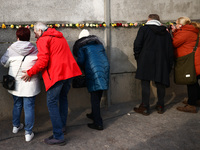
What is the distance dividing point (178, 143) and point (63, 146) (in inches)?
68.4

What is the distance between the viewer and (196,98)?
5102 millimetres

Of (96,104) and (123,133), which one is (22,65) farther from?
(123,133)

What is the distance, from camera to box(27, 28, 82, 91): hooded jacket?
132 inches

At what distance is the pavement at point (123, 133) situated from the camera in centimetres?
363

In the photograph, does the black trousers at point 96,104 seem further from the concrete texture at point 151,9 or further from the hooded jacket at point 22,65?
the concrete texture at point 151,9

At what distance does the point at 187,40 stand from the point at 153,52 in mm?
759

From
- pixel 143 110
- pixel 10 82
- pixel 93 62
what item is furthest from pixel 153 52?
pixel 10 82

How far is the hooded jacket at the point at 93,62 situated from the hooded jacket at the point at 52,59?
0.53m

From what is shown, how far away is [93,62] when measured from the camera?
3.97 m

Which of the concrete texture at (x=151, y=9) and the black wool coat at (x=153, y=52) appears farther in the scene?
the concrete texture at (x=151, y=9)

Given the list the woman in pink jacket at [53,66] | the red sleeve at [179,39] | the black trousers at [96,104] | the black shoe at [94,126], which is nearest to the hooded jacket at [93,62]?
the black trousers at [96,104]

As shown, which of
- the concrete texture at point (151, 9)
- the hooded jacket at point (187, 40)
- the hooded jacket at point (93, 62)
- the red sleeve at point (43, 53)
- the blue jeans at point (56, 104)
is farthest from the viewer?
the concrete texture at point (151, 9)

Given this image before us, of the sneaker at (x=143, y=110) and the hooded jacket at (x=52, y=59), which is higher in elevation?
the hooded jacket at (x=52, y=59)

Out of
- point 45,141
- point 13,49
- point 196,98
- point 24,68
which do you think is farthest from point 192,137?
point 13,49
